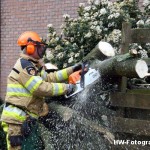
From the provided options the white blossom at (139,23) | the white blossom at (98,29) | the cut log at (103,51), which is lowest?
the cut log at (103,51)

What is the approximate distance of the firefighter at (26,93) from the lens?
459cm

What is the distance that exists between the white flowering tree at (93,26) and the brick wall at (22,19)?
1.91 meters

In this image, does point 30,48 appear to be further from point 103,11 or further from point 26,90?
point 103,11

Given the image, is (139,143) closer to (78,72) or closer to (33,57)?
(78,72)

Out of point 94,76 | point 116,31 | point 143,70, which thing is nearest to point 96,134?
point 94,76

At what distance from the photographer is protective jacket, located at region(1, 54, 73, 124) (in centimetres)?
457

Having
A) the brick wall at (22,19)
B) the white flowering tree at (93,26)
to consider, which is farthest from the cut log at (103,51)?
the brick wall at (22,19)

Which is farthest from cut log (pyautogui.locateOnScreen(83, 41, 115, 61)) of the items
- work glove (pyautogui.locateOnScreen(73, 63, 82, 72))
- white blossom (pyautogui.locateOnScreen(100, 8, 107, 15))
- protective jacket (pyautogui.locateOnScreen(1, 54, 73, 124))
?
white blossom (pyautogui.locateOnScreen(100, 8, 107, 15))

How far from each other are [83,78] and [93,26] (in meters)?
1.47

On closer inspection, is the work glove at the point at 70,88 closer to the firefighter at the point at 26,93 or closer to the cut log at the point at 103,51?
the firefighter at the point at 26,93

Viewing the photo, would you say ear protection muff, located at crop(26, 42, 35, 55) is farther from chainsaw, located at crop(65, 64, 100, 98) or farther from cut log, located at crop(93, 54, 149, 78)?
cut log, located at crop(93, 54, 149, 78)

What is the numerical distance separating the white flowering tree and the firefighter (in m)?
1.05

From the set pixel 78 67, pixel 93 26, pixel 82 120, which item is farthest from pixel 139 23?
pixel 82 120

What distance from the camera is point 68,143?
4.74 metres
